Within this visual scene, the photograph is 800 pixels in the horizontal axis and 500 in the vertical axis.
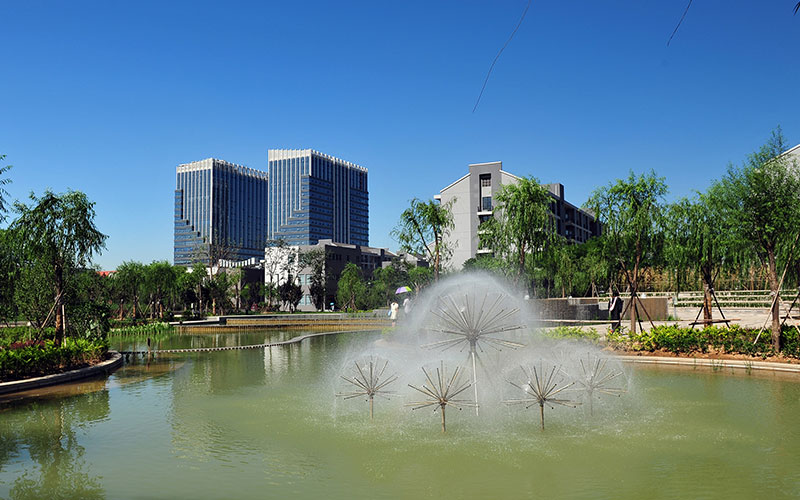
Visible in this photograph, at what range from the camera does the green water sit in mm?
8297

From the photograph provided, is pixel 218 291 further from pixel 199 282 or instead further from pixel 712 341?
pixel 712 341

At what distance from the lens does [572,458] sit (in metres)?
9.45

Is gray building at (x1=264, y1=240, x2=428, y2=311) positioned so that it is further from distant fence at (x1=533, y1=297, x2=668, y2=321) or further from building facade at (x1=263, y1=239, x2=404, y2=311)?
distant fence at (x1=533, y1=297, x2=668, y2=321)

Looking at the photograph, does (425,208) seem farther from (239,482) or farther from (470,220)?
(470,220)

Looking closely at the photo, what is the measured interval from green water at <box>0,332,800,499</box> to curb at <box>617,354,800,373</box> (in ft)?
6.47

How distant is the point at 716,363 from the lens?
63.2 feet

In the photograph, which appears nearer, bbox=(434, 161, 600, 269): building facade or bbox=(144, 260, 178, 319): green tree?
bbox=(144, 260, 178, 319): green tree

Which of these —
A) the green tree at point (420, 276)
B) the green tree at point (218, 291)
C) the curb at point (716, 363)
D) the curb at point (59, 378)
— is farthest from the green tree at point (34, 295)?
the green tree at point (218, 291)

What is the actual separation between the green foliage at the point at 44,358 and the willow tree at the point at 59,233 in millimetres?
1181

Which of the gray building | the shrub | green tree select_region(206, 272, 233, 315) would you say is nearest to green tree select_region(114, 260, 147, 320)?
green tree select_region(206, 272, 233, 315)

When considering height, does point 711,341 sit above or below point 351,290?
below

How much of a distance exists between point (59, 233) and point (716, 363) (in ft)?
77.2

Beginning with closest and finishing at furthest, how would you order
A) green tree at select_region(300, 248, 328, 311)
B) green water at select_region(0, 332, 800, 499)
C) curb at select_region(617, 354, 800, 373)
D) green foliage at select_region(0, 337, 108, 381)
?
green water at select_region(0, 332, 800, 499), green foliage at select_region(0, 337, 108, 381), curb at select_region(617, 354, 800, 373), green tree at select_region(300, 248, 328, 311)

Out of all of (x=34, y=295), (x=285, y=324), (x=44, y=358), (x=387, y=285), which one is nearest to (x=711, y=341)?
(x=44, y=358)
